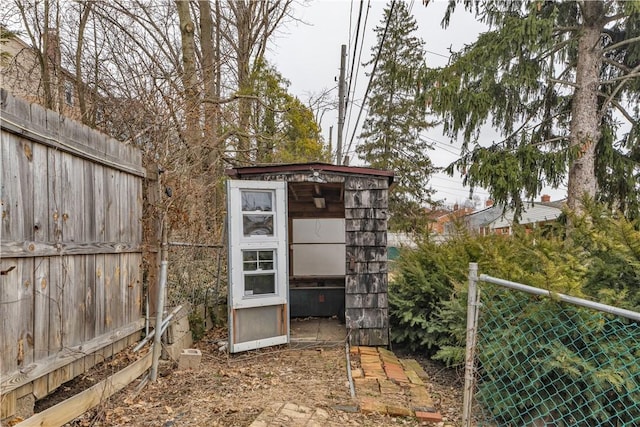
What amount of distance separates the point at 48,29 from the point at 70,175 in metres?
5.37

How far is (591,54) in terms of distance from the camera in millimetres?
7543

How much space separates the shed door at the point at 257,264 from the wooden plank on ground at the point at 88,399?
1.25 metres

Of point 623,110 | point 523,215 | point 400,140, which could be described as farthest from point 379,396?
point 523,215

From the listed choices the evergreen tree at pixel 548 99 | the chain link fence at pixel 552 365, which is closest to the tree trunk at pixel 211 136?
the evergreen tree at pixel 548 99

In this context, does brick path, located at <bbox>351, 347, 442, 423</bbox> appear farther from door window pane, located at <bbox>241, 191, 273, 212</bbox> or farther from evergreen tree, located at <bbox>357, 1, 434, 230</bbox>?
evergreen tree, located at <bbox>357, 1, 434, 230</bbox>

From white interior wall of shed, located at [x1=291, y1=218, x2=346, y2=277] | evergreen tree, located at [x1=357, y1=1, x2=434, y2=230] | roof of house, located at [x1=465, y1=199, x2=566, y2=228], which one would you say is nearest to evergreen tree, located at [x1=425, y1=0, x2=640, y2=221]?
roof of house, located at [x1=465, y1=199, x2=566, y2=228]

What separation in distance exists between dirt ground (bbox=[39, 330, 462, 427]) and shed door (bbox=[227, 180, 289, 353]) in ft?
0.91

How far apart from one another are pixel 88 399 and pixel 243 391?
1232 mm

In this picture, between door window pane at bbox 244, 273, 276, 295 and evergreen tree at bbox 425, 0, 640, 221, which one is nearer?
door window pane at bbox 244, 273, 276, 295

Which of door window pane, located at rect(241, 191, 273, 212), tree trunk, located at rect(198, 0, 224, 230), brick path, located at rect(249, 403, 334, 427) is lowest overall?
brick path, located at rect(249, 403, 334, 427)

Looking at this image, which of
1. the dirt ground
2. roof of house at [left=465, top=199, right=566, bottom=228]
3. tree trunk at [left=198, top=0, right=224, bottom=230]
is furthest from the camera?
roof of house at [left=465, top=199, right=566, bottom=228]

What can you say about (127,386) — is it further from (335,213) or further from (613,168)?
(613,168)

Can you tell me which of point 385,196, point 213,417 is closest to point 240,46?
point 385,196

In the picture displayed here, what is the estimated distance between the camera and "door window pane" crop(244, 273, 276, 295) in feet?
14.6
